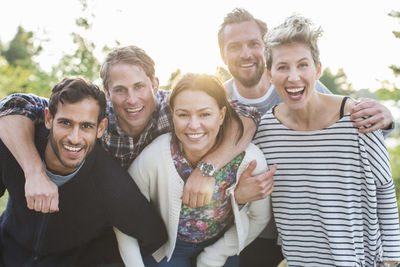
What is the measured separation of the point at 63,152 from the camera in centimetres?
225

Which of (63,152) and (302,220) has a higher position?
(63,152)

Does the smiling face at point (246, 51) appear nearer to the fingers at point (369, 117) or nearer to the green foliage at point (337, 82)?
the fingers at point (369, 117)

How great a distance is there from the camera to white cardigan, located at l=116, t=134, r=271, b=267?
8.02ft

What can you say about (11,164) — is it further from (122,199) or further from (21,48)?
(21,48)

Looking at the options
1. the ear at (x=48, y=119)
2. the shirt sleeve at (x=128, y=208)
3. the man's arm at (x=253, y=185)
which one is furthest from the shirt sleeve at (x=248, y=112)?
the ear at (x=48, y=119)

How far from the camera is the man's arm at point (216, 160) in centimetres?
236

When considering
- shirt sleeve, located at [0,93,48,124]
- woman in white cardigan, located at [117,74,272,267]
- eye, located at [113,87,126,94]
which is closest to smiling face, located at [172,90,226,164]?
woman in white cardigan, located at [117,74,272,267]

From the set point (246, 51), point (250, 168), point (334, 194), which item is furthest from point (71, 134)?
point (246, 51)

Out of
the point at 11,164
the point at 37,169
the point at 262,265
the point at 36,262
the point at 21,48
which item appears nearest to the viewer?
the point at 37,169

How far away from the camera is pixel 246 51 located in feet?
11.1

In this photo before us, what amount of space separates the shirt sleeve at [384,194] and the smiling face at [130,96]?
1531 millimetres

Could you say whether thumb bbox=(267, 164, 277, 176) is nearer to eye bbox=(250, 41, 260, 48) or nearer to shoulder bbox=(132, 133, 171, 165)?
shoulder bbox=(132, 133, 171, 165)

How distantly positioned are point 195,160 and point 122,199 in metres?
0.58

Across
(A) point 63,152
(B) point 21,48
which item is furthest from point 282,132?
(B) point 21,48
